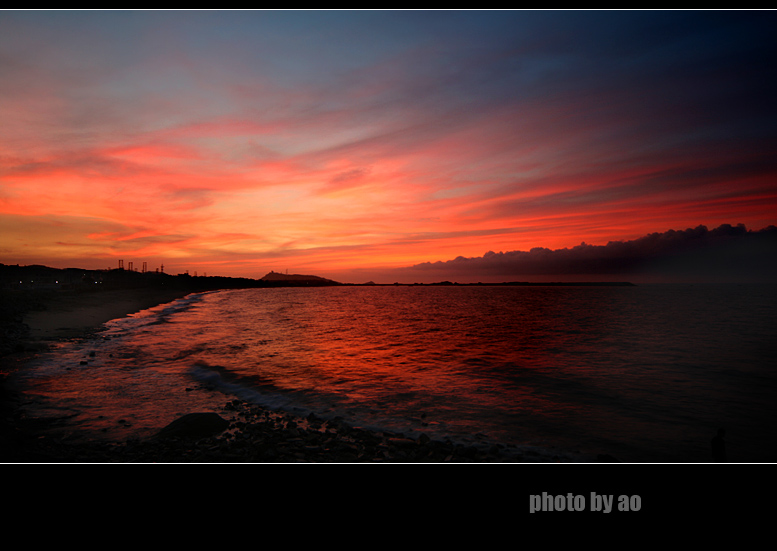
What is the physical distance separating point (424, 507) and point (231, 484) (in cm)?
161

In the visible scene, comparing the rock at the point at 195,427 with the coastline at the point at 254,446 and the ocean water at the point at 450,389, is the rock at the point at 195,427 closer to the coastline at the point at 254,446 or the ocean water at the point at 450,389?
the coastline at the point at 254,446

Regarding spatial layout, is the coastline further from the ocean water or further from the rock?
the ocean water

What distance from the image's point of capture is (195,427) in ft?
30.9

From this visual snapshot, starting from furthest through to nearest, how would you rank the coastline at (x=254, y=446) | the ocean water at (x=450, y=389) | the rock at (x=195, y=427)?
the ocean water at (x=450, y=389) → the rock at (x=195, y=427) → the coastline at (x=254, y=446)

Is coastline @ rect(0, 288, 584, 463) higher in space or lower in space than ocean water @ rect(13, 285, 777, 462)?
higher

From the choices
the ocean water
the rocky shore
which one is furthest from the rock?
the ocean water

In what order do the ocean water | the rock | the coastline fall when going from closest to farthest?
the coastline < the rock < the ocean water

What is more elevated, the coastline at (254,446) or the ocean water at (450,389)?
the coastline at (254,446)

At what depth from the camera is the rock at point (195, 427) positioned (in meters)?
9.16

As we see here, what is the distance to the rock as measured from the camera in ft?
30.0

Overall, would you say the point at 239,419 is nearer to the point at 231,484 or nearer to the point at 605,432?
the point at 231,484

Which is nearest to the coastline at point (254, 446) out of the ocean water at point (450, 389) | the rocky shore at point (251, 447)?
the rocky shore at point (251, 447)

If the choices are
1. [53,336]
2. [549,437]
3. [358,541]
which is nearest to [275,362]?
[549,437]

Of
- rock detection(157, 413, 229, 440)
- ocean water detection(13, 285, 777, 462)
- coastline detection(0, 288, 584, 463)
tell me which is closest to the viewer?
coastline detection(0, 288, 584, 463)
